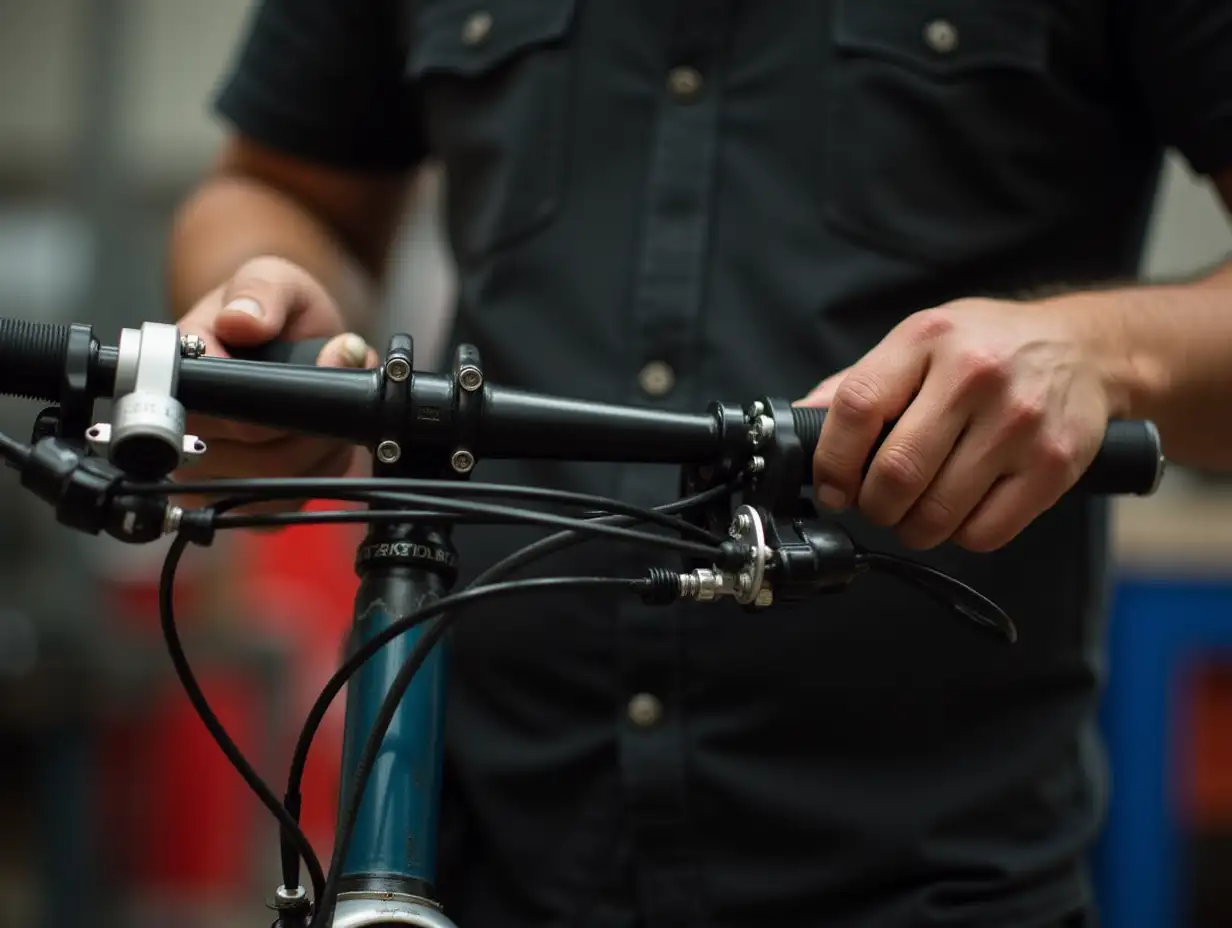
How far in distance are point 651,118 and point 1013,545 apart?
34cm

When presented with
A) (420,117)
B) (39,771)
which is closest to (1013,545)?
(420,117)

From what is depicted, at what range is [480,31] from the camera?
0.91 m

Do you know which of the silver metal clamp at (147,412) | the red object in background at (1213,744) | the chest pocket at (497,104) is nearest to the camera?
the silver metal clamp at (147,412)

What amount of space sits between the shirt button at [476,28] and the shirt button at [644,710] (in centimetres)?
44

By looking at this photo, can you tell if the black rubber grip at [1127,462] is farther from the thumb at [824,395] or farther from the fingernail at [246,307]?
the fingernail at [246,307]

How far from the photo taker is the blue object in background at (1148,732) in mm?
2080

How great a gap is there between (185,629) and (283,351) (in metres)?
2.59

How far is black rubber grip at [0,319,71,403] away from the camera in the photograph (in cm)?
53

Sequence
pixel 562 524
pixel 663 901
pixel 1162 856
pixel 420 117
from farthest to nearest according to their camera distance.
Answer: pixel 1162 856
pixel 420 117
pixel 663 901
pixel 562 524

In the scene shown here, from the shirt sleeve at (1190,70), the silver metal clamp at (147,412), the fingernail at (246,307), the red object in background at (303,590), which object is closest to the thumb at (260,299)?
the fingernail at (246,307)

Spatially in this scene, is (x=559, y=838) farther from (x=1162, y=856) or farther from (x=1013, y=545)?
(x=1162, y=856)

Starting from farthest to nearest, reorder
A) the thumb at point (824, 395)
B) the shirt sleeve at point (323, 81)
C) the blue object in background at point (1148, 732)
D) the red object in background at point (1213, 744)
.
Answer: the red object in background at point (1213, 744) → the blue object in background at point (1148, 732) → the shirt sleeve at point (323, 81) → the thumb at point (824, 395)

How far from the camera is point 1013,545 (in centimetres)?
81

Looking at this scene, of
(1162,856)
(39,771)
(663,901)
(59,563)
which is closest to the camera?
(663,901)
